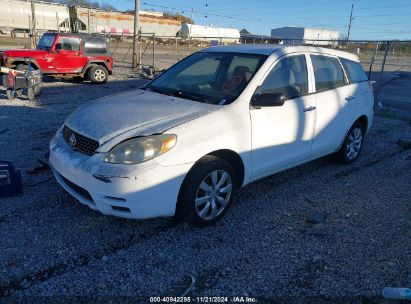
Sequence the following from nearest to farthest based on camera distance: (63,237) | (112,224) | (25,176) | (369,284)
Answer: (369,284), (63,237), (112,224), (25,176)

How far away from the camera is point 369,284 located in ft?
9.33

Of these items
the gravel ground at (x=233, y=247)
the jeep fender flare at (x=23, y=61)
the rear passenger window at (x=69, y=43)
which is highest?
the rear passenger window at (x=69, y=43)

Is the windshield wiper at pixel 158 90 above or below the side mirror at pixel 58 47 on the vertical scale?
below

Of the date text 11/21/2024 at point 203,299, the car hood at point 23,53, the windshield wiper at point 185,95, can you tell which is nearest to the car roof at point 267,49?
the windshield wiper at point 185,95

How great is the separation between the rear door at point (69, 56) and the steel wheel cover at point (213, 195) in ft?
36.4

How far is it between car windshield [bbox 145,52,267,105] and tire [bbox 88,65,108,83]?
385 inches

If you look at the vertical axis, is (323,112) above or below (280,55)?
below

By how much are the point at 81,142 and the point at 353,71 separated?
4.15m

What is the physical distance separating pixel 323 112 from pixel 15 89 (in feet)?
28.2

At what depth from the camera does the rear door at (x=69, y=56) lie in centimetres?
1266

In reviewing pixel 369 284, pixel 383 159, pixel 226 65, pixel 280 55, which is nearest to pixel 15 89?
pixel 226 65

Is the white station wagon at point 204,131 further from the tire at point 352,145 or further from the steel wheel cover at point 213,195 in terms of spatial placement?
the tire at point 352,145

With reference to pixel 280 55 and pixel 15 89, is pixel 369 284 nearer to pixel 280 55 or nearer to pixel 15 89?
pixel 280 55

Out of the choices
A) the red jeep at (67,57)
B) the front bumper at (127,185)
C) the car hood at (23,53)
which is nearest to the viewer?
the front bumper at (127,185)
